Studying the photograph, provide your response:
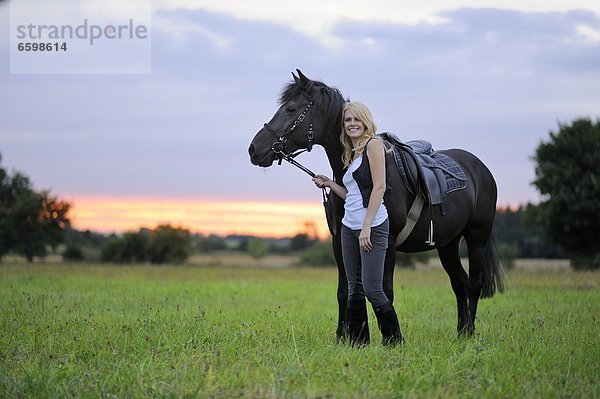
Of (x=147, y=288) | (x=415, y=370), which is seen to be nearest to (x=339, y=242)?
(x=415, y=370)

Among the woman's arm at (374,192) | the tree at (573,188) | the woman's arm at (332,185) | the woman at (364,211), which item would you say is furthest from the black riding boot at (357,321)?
the tree at (573,188)

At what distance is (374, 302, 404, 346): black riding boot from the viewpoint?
21.3 feet

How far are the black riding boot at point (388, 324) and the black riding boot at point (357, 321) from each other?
205 mm

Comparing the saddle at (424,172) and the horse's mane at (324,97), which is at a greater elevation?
the horse's mane at (324,97)

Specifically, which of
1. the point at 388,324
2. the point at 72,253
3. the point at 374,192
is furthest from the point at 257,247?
the point at 374,192

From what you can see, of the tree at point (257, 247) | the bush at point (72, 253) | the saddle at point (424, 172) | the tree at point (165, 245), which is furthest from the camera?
the tree at point (257, 247)

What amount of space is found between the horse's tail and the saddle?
1.50 m

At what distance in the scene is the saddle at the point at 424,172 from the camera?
688 centimetres

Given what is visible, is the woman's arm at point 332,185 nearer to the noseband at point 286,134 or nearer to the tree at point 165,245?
the noseband at point 286,134

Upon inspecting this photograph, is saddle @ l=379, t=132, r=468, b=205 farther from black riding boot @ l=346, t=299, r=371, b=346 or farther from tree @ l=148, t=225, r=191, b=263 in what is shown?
tree @ l=148, t=225, r=191, b=263

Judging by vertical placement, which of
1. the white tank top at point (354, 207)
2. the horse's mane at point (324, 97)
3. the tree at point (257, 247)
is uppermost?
the horse's mane at point (324, 97)

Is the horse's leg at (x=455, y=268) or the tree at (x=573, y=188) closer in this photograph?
the horse's leg at (x=455, y=268)

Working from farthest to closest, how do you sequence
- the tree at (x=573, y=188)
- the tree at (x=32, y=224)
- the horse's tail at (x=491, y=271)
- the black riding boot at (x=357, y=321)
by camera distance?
the tree at (x=32, y=224), the tree at (x=573, y=188), the horse's tail at (x=491, y=271), the black riding boot at (x=357, y=321)

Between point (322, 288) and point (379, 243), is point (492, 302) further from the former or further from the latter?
point (379, 243)
